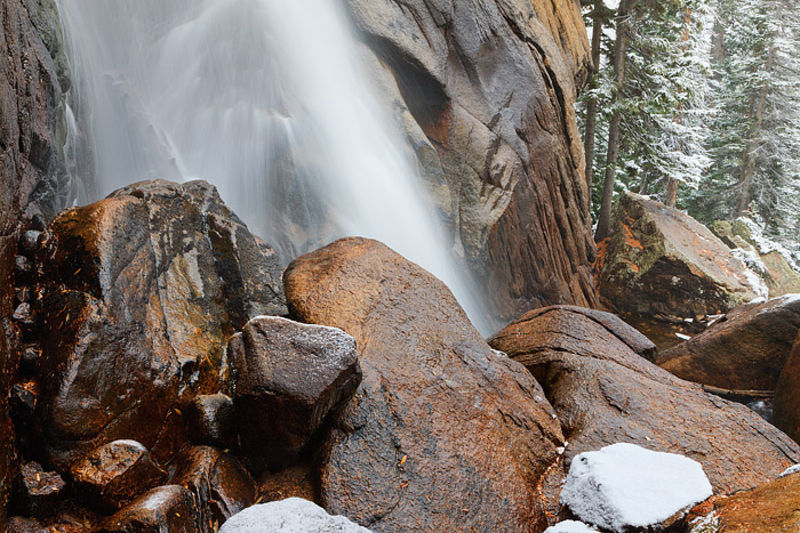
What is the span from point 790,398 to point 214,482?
610 centimetres

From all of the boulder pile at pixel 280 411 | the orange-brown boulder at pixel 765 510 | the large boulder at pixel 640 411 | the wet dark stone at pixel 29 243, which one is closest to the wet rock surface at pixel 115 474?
the boulder pile at pixel 280 411

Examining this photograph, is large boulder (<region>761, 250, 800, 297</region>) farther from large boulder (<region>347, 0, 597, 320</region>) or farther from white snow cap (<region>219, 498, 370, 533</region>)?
white snow cap (<region>219, 498, 370, 533</region>)

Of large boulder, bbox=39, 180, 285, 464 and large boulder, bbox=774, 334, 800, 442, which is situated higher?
large boulder, bbox=39, 180, 285, 464

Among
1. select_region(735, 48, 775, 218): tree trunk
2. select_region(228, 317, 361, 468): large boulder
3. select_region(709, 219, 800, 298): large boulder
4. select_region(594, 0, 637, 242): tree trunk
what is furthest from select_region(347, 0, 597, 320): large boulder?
select_region(735, 48, 775, 218): tree trunk

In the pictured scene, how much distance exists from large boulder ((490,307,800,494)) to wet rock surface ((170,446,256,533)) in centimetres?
248

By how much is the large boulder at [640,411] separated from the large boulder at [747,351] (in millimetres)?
2307

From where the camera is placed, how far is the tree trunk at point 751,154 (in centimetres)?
2025

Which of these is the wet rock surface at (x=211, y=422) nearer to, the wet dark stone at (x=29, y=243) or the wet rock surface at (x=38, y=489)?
the wet rock surface at (x=38, y=489)

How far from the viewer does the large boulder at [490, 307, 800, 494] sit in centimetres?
390

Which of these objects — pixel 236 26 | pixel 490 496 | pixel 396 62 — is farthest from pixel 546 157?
pixel 490 496

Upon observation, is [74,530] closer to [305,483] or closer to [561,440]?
[305,483]

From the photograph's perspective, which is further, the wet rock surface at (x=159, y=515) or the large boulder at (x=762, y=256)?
the large boulder at (x=762, y=256)

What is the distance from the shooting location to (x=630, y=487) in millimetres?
2963

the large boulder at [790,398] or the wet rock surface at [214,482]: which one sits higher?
the wet rock surface at [214,482]
